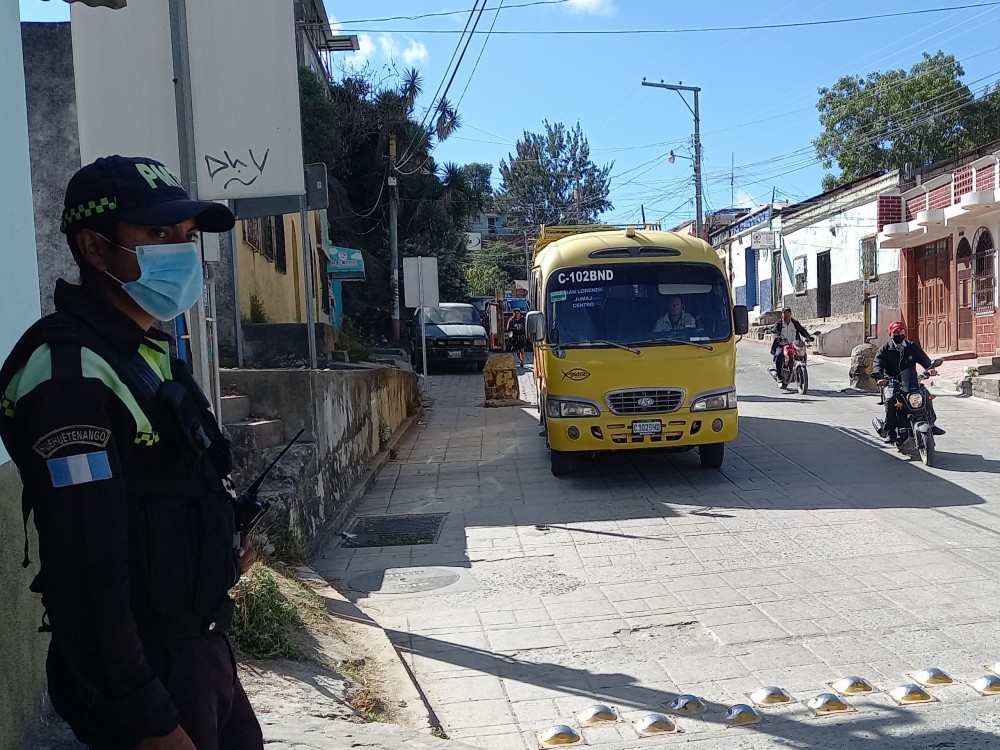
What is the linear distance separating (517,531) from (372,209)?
75.7ft

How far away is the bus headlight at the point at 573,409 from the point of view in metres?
9.58

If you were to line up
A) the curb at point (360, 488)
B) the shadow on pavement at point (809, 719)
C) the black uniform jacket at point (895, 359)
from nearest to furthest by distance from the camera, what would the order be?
1. the shadow on pavement at point (809, 719)
2. the curb at point (360, 488)
3. the black uniform jacket at point (895, 359)

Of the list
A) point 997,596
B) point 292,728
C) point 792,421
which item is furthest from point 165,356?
point 792,421

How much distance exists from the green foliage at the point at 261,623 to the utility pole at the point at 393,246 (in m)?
23.5

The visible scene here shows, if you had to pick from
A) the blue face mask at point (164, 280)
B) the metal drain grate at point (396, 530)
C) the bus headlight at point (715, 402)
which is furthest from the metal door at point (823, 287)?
the blue face mask at point (164, 280)

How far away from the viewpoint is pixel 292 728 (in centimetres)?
375

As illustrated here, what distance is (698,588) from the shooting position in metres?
6.20

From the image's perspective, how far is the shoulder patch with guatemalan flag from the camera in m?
1.72

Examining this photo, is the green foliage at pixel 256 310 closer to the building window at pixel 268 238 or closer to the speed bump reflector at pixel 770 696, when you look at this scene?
the building window at pixel 268 238

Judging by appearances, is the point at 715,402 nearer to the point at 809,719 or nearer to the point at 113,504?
the point at 809,719

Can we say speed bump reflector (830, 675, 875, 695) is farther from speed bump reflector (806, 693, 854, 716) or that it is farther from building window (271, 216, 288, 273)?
building window (271, 216, 288, 273)

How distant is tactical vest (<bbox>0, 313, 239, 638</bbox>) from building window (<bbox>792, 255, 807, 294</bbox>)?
108 feet

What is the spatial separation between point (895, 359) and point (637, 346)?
3.46 metres

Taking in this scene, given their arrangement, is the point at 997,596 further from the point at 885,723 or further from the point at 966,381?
the point at 966,381
